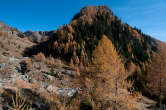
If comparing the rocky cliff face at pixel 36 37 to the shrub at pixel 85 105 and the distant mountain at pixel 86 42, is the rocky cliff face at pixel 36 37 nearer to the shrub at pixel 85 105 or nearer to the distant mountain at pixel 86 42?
the distant mountain at pixel 86 42

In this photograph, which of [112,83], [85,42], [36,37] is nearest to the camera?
[112,83]

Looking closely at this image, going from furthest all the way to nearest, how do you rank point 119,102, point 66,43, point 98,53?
point 66,43
point 98,53
point 119,102

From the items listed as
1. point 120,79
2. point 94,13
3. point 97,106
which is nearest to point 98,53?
point 120,79

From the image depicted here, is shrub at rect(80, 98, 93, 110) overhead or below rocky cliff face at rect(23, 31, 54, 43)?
below

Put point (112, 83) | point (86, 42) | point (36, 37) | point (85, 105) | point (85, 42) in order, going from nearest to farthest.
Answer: point (112, 83) → point (85, 105) → point (85, 42) → point (86, 42) → point (36, 37)

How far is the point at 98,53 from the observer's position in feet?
26.3

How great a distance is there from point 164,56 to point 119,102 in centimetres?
989

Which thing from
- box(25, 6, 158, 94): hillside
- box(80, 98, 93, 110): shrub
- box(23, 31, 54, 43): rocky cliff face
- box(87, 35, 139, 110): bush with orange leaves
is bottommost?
box(80, 98, 93, 110): shrub

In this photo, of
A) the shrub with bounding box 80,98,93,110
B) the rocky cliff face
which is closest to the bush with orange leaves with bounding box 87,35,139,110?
the shrub with bounding box 80,98,93,110

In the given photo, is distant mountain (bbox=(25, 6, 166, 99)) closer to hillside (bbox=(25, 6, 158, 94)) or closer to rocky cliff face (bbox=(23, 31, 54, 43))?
hillside (bbox=(25, 6, 158, 94))

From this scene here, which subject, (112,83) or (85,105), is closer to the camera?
(112,83)

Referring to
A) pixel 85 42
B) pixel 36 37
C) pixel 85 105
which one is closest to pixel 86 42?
pixel 85 42

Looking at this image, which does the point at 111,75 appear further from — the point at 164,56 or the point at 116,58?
the point at 164,56

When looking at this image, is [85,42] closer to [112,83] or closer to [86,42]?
[86,42]
